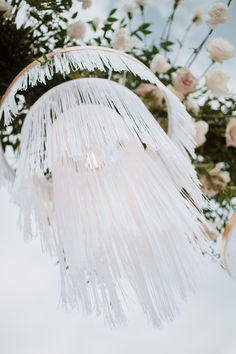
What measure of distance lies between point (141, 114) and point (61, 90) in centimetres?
15

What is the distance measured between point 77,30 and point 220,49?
453mm

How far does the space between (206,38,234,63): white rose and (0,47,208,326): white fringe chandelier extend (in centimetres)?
53

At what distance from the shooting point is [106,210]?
0.46 metres

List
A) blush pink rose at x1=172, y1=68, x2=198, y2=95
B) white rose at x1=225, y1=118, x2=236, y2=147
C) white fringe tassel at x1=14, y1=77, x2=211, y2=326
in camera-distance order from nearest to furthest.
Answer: white fringe tassel at x1=14, y1=77, x2=211, y2=326, blush pink rose at x1=172, y1=68, x2=198, y2=95, white rose at x1=225, y1=118, x2=236, y2=147

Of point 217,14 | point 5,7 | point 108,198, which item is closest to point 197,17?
point 217,14

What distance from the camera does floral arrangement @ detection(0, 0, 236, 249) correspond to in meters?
0.91

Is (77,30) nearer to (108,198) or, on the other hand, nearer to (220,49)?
(220,49)

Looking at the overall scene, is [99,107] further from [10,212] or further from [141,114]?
[10,212]

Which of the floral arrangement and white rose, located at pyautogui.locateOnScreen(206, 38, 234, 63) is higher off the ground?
white rose, located at pyautogui.locateOnScreen(206, 38, 234, 63)

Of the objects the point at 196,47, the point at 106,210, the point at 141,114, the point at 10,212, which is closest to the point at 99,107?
the point at 141,114

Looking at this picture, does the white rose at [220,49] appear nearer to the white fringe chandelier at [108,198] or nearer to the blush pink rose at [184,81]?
the blush pink rose at [184,81]

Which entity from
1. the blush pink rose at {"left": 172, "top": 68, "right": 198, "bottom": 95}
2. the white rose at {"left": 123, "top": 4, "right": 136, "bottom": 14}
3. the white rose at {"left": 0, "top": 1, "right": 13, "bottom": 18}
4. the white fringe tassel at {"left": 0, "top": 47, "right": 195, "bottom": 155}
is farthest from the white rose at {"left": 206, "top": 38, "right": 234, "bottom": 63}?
the white rose at {"left": 0, "top": 1, "right": 13, "bottom": 18}

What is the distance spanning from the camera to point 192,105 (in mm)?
1094

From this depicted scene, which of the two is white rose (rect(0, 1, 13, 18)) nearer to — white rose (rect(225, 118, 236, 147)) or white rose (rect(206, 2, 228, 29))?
white rose (rect(206, 2, 228, 29))
